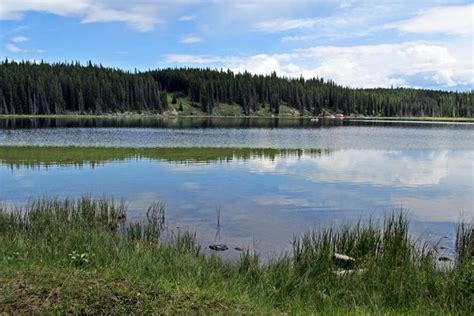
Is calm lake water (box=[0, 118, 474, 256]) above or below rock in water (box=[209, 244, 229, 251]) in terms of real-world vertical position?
above

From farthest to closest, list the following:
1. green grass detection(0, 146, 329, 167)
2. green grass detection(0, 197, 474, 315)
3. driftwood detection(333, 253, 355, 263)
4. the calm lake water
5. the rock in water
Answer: green grass detection(0, 146, 329, 167) < the calm lake water < the rock in water < driftwood detection(333, 253, 355, 263) < green grass detection(0, 197, 474, 315)

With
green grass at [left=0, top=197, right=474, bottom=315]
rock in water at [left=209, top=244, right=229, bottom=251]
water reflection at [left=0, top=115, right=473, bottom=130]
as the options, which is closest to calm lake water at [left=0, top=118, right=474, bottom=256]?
rock in water at [left=209, top=244, right=229, bottom=251]

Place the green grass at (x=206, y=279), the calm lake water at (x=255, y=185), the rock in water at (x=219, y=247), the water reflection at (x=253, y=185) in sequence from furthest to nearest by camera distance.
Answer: the water reflection at (x=253, y=185) → the calm lake water at (x=255, y=185) → the rock in water at (x=219, y=247) → the green grass at (x=206, y=279)

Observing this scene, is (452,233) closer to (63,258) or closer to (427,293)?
(427,293)

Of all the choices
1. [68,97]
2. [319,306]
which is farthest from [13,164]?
[68,97]

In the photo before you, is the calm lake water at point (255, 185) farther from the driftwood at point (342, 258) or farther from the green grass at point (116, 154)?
the driftwood at point (342, 258)

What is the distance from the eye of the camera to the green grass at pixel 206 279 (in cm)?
816

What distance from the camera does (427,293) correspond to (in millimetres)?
10375

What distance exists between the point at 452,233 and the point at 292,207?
6.77m

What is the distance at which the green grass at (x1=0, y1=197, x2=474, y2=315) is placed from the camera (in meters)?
8.16

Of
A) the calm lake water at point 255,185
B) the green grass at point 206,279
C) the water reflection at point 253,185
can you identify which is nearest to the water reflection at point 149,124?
the calm lake water at point 255,185

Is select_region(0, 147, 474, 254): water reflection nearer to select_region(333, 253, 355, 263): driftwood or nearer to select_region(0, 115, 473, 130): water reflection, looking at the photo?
select_region(333, 253, 355, 263): driftwood

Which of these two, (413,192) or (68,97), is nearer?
(413,192)

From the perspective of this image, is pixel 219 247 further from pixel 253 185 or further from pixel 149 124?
pixel 149 124
